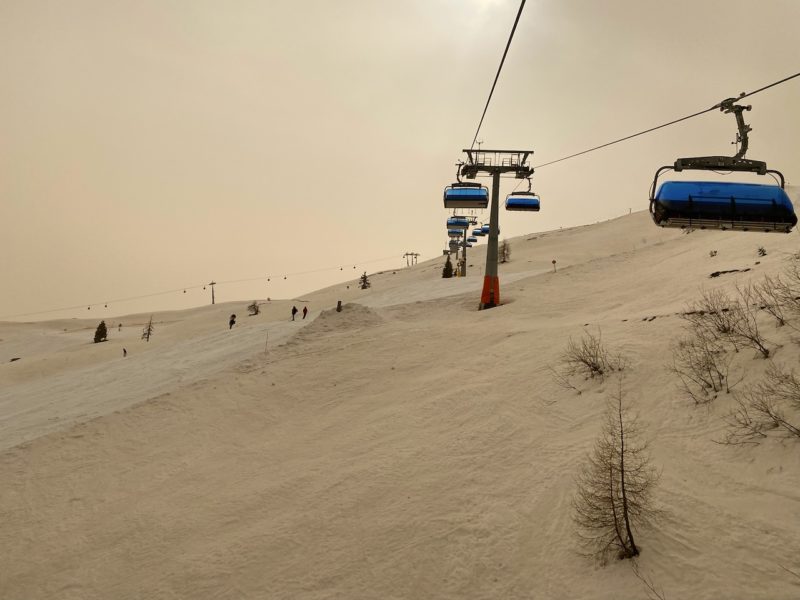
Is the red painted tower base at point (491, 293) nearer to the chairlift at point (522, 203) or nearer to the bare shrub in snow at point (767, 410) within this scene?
the chairlift at point (522, 203)

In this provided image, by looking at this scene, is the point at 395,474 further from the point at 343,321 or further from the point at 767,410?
the point at 343,321

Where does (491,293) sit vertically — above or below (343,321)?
above

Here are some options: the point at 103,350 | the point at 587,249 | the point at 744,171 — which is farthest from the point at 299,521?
the point at 587,249

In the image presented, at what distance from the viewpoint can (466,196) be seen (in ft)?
54.2

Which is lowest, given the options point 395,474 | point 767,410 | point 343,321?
point 395,474

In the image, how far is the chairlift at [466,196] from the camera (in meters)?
16.5

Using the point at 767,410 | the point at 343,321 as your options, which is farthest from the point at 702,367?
the point at 343,321

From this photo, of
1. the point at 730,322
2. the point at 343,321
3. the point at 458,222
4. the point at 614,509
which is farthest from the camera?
the point at 458,222

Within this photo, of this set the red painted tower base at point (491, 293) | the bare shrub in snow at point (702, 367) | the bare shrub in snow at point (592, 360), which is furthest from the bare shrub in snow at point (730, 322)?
the red painted tower base at point (491, 293)

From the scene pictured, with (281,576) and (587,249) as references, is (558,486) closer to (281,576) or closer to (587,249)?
(281,576)

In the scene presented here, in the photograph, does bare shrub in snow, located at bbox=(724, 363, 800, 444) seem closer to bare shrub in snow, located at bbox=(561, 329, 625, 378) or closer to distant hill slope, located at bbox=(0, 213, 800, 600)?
distant hill slope, located at bbox=(0, 213, 800, 600)

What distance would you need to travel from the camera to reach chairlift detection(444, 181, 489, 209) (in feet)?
54.1

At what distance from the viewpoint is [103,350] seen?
37.5 m

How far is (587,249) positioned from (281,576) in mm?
51188
